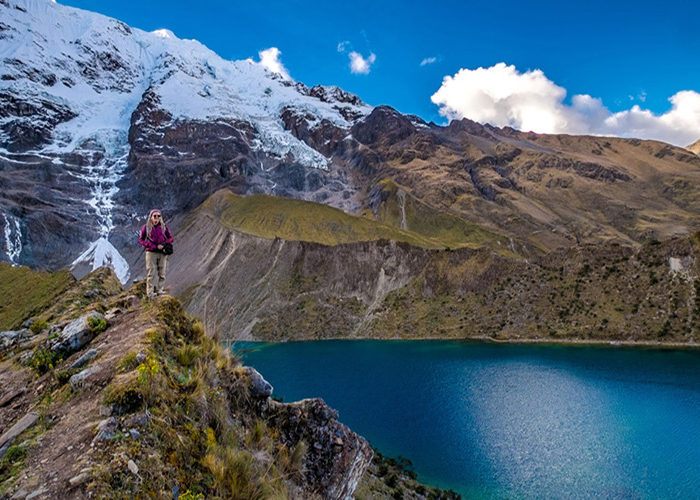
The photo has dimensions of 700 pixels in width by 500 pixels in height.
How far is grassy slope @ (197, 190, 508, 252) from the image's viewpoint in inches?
5802

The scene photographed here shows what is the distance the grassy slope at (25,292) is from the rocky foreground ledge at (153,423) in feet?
61.0

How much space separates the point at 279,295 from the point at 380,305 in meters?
28.5

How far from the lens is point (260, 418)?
8000 mm

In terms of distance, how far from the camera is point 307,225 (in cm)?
15300

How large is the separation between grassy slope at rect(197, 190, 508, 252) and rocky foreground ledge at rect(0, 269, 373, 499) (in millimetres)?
131210

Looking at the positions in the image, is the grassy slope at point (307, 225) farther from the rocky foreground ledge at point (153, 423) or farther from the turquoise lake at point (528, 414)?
the rocky foreground ledge at point (153, 423)

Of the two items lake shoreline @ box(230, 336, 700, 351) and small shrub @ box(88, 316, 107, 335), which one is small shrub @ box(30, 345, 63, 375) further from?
lake shoreline @ box(230, 336, 700, 351)

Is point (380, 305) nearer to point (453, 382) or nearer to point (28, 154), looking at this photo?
point (453, 382)

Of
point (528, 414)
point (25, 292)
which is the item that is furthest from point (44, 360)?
point (528, 414)

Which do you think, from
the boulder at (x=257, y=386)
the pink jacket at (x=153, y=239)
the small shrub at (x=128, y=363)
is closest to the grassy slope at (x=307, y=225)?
the pink jacket at (x=153, y=239)

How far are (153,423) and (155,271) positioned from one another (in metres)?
6.39

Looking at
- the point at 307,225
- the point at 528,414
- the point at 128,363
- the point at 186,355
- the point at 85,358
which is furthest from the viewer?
the point at 307,225

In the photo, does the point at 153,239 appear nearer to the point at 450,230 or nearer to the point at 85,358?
the point at 85,358

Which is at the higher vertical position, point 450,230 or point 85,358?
point 450,230
